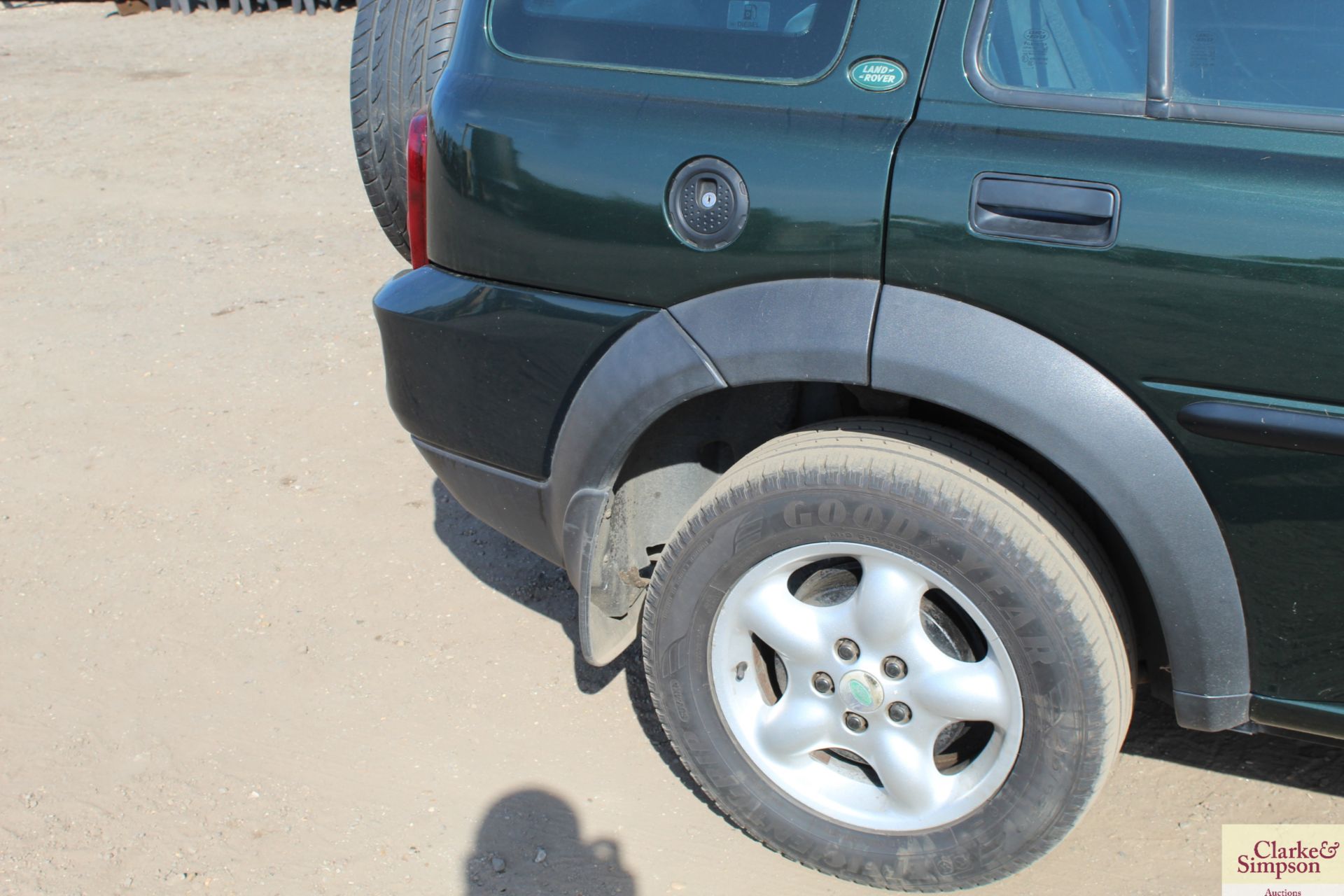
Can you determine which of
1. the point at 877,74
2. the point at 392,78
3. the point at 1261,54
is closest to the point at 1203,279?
the point at 1261,54

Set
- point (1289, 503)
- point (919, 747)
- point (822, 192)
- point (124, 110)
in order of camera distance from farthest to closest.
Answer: point (124, 110) → point (919, 747) → point (822, 192) → point (1289, 503)

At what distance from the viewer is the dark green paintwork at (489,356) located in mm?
2234

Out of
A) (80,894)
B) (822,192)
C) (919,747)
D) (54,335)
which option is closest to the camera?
(822,192)

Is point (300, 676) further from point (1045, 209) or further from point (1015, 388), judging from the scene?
point (1045, 209)

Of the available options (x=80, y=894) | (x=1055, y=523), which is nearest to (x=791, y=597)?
(x=1055, y=523)

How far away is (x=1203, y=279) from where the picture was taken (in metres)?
1.73

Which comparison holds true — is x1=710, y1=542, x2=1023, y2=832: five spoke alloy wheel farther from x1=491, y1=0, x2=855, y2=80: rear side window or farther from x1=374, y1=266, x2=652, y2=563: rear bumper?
x1=491, y1=0, x2=855, y2=80: rear side window

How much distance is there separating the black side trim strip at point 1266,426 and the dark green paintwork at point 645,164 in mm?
556

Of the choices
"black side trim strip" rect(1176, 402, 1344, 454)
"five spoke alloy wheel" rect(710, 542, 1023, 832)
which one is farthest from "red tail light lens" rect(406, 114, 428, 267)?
"black side trim strip" rect(1176, 402, 1344, 454)

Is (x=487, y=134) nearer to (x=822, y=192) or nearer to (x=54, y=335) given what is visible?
(x=822, y=192)

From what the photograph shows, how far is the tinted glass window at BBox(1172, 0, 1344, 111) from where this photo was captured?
5.71 ft

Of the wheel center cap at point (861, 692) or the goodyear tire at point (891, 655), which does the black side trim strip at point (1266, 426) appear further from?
the wheel center cap at point (861, 692)

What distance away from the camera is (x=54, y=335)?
199 inches

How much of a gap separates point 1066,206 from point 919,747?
1.02 metres
